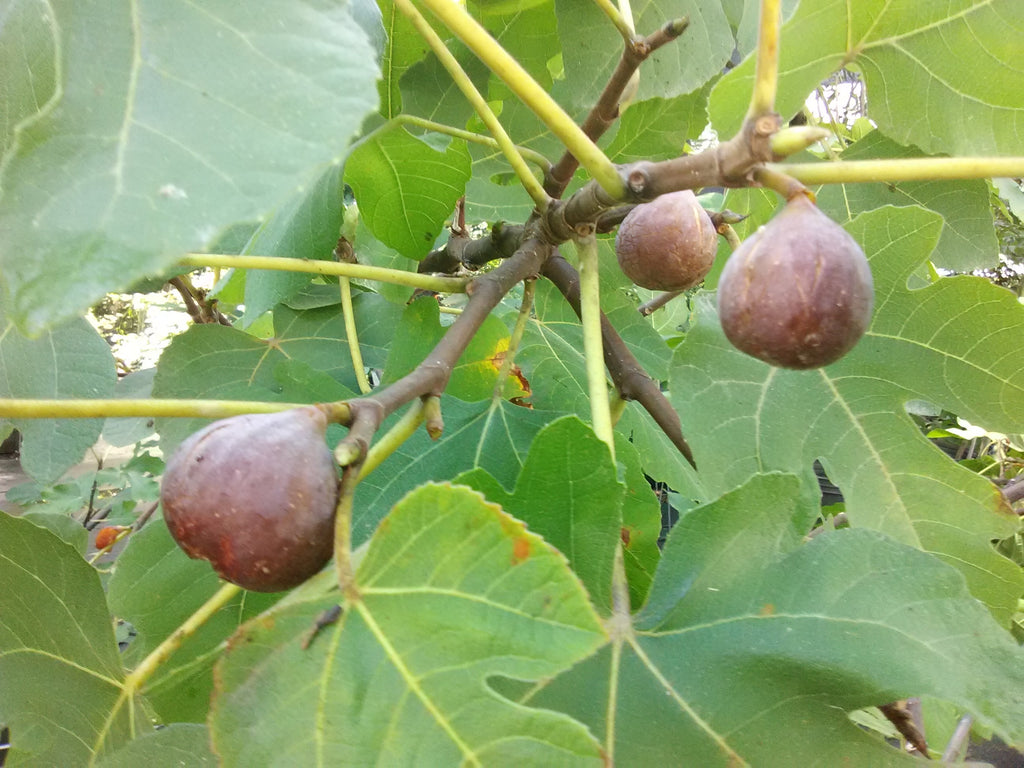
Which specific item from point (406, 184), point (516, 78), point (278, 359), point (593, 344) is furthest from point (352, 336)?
point (516, 78)

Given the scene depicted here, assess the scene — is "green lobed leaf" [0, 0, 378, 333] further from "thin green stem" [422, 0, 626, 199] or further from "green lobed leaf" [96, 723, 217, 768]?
"green lobed leaf" [96, 723, 217, 768]

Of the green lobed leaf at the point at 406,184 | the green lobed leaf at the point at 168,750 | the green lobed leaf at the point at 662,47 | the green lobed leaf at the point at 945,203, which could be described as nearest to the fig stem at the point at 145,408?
→ the green lobed leaf at the point at 168,750

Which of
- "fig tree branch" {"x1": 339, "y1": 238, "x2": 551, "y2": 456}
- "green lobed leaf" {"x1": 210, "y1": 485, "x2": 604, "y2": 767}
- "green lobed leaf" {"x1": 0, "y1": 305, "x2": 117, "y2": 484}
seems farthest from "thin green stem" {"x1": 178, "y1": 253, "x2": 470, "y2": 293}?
"green lobed leaf" {"x1": 210, "y1": 485, "x2": 604, "y2": 767}

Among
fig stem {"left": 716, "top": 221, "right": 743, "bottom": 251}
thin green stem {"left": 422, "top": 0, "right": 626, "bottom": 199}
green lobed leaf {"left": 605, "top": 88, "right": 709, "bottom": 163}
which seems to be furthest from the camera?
green lobed leaf {"left": 605, "top": 88, "right": 709, "bottom": 163}

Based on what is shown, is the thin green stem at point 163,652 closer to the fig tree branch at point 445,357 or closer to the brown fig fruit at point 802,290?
the fig tree branch at point 445,357

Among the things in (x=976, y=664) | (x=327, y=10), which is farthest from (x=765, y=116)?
(x=976, y=664)
